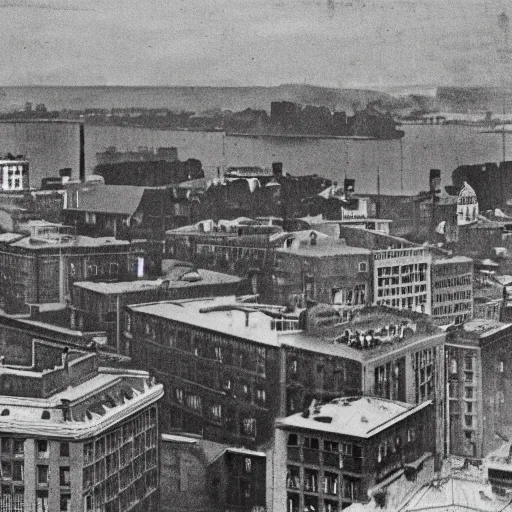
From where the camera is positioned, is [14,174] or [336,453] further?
[14,174]

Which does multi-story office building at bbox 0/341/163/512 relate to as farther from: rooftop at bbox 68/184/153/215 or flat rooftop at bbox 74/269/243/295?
rooftop at bbox 68/184/153/215

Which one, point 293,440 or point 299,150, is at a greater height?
point 299,150

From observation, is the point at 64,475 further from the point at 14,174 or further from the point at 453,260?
the point at 453,260

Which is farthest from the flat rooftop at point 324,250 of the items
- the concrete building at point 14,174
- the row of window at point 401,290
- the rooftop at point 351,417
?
the concrete building at point 14,174

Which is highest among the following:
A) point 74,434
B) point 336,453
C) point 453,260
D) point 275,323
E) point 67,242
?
point 67,242

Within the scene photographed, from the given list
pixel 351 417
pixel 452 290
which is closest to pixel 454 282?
pixel 452 290
